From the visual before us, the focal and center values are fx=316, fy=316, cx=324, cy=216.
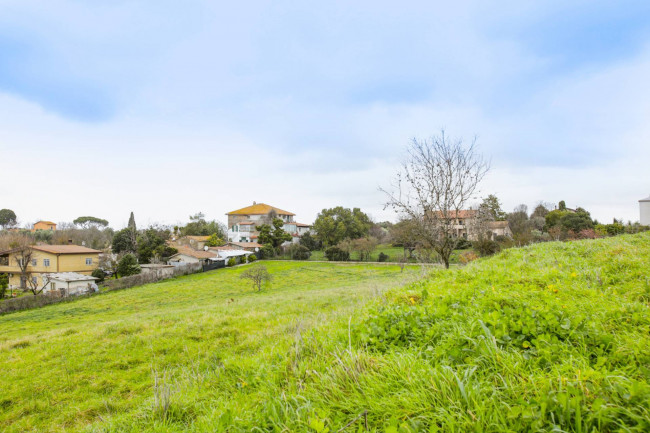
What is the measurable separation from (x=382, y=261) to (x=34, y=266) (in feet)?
140

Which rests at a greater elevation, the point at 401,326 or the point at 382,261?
the point at 401,326

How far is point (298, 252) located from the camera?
162 ft

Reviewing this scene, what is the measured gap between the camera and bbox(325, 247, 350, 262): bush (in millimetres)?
45125

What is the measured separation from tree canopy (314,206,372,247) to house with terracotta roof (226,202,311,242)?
14.7m

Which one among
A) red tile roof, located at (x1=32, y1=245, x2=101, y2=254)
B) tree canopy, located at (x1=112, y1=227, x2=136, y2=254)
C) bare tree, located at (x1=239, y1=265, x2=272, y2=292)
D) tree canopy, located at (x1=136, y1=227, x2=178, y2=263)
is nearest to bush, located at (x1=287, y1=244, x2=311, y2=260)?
tree canopy, located at (x1=136, y1=227, x2=178, y2=263)

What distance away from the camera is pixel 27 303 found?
23.0 meters

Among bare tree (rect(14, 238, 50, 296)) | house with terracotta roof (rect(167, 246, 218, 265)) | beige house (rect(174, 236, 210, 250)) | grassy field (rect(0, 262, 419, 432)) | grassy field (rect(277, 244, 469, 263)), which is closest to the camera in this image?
grassy field (rect(0, 262, 419, 432))

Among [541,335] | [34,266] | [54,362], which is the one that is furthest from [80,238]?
[541,335]

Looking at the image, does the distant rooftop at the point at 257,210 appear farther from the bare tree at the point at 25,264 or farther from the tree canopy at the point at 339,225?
the bare tree at the point at 25,264

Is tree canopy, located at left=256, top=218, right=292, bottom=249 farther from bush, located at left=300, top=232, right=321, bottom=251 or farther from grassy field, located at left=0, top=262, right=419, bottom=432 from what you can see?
grassy field, located at left=0, top=262, right=419, bottom=432

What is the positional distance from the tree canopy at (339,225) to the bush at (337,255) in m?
5.50

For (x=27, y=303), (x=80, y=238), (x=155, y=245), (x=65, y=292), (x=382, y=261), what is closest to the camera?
(x=27, y=303)

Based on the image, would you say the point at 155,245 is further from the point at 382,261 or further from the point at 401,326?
the point at 401,326

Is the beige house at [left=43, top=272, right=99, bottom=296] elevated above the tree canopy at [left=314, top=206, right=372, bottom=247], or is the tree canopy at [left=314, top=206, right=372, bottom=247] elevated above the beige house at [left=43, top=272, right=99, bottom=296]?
the tree canopy at [left=314, top=206, right=372, bottom=247]
